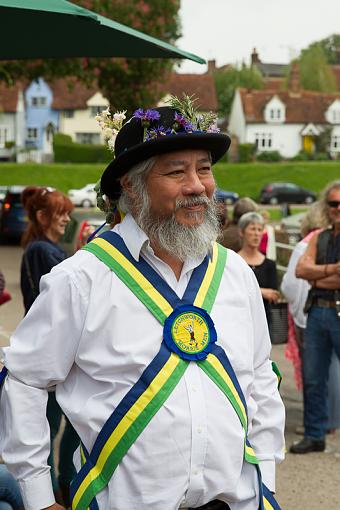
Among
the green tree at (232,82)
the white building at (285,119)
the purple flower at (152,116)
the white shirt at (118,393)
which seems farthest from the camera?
the green tree at (232,82)

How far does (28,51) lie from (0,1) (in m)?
1.49

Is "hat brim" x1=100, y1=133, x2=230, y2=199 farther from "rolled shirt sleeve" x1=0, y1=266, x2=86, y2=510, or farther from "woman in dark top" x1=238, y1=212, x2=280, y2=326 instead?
"woman in dark top" x1=238, y1=212, x2=280, y2=326

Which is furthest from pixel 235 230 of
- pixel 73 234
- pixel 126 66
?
pixel 126 66

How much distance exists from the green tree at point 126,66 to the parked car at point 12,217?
3.11m

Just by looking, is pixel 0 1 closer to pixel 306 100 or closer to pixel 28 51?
pixel 28 51

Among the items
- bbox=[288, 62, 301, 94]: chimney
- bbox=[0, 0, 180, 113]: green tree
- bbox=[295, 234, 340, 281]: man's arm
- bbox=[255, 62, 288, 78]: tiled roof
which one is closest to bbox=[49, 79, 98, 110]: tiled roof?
bbox=[288, 62, 301, 94]: chimney

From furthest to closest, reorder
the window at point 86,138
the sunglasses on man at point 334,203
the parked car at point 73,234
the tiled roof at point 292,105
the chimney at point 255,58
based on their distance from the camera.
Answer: the chimney at point 255,58 < the window at point 86,138 < the tiled roof at point 292,105 < the parked car at point 73,234 < the sunglasses on man at point 334,203

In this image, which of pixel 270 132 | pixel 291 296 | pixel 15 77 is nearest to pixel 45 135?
pixel 270 132

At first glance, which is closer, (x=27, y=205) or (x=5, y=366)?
(x=5, y=366)

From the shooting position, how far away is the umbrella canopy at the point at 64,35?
14.3ft

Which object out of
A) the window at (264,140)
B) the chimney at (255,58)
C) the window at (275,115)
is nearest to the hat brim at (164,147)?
the window at (264,140)

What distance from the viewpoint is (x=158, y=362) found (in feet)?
8.84

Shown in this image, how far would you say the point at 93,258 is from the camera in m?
2.80

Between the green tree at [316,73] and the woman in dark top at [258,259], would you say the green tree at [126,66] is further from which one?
the green tree at [316,73]
